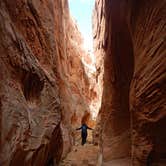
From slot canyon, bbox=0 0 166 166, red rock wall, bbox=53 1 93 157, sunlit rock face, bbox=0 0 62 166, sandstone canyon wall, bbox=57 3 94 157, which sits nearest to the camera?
sunlit rock face, bbox=0 0 62 166

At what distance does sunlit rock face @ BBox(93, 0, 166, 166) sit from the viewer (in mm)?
5492

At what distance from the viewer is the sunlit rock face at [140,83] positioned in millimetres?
5492

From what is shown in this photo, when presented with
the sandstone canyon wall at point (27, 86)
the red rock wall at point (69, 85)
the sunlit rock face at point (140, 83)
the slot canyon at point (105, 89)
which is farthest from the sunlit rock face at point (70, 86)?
the sunlit rock face at point (140, 83)

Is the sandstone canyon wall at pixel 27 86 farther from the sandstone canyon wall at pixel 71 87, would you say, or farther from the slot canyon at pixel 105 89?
the sandstone canyon wall at pixel 71 87

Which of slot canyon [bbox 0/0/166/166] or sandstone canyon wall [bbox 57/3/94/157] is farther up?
sandstone canyon wall [bbox 57/3/94/157]

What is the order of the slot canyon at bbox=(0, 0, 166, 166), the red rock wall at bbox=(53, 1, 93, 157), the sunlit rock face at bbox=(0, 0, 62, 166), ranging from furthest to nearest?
the red rock wall at bbox=(53, 1, 93, 157) → the slot canyon at bbox=(0, 0, 166, 166) → the sunlit rock face at bbox=(0, 0, 62, 166)

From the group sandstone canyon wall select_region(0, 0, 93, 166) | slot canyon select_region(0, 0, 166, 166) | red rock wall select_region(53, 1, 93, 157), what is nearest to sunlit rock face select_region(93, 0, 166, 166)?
slot canyon select_region(0, 0, 166, 166)

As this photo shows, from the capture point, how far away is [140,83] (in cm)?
612

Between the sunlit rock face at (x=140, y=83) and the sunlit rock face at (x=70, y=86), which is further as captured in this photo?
the sunlit rock face at (x=70, y=86)

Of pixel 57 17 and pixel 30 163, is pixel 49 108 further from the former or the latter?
pixel 57 17

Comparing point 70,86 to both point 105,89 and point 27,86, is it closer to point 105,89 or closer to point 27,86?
point 105,89

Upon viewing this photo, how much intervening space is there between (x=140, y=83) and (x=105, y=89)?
469 centimetres

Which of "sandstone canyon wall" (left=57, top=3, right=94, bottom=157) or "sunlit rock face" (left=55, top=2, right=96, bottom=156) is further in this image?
"sandstone canyon wall" (left=57, top=3, right=94, bottom=157)

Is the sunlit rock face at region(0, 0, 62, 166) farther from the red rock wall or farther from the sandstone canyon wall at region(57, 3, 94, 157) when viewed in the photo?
the sandstone canyon wall at region(57, 3, 94, 157)
